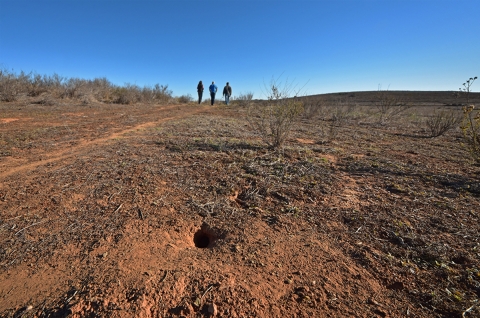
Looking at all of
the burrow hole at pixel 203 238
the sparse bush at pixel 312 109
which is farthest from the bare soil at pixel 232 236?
the sparse bush at pixel 312 109

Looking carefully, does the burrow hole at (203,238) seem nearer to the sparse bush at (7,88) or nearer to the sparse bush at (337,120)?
the sparse bush at (337,120)

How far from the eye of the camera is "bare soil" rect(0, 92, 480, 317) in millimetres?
1591

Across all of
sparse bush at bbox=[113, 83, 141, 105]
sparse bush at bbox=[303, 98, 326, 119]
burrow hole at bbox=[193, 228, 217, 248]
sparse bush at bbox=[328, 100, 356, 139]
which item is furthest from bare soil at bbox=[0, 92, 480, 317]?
sparse bush at bbox=[113, 83, 141, 105]

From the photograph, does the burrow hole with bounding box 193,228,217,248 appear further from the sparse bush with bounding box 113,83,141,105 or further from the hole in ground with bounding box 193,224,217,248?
the sparse bush with bounding box 113,83,141,105

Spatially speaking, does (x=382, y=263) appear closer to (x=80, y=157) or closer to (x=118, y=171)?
Answer: (x=118, y=171)

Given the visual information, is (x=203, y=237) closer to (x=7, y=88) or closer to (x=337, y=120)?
(x=337, y=120)

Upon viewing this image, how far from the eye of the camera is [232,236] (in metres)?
2.25

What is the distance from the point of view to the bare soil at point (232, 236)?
1.59 m

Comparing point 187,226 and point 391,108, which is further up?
point 391,108

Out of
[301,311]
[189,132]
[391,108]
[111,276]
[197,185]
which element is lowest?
[301,311]

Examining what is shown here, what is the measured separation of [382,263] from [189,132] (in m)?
5.22

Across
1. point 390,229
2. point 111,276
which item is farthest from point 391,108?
point 111,276

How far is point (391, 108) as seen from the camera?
12.8 meters

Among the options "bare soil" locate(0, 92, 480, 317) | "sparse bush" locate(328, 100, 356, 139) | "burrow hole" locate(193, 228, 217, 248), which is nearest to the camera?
"bare soil" locate(0, 92, 480, 317)
